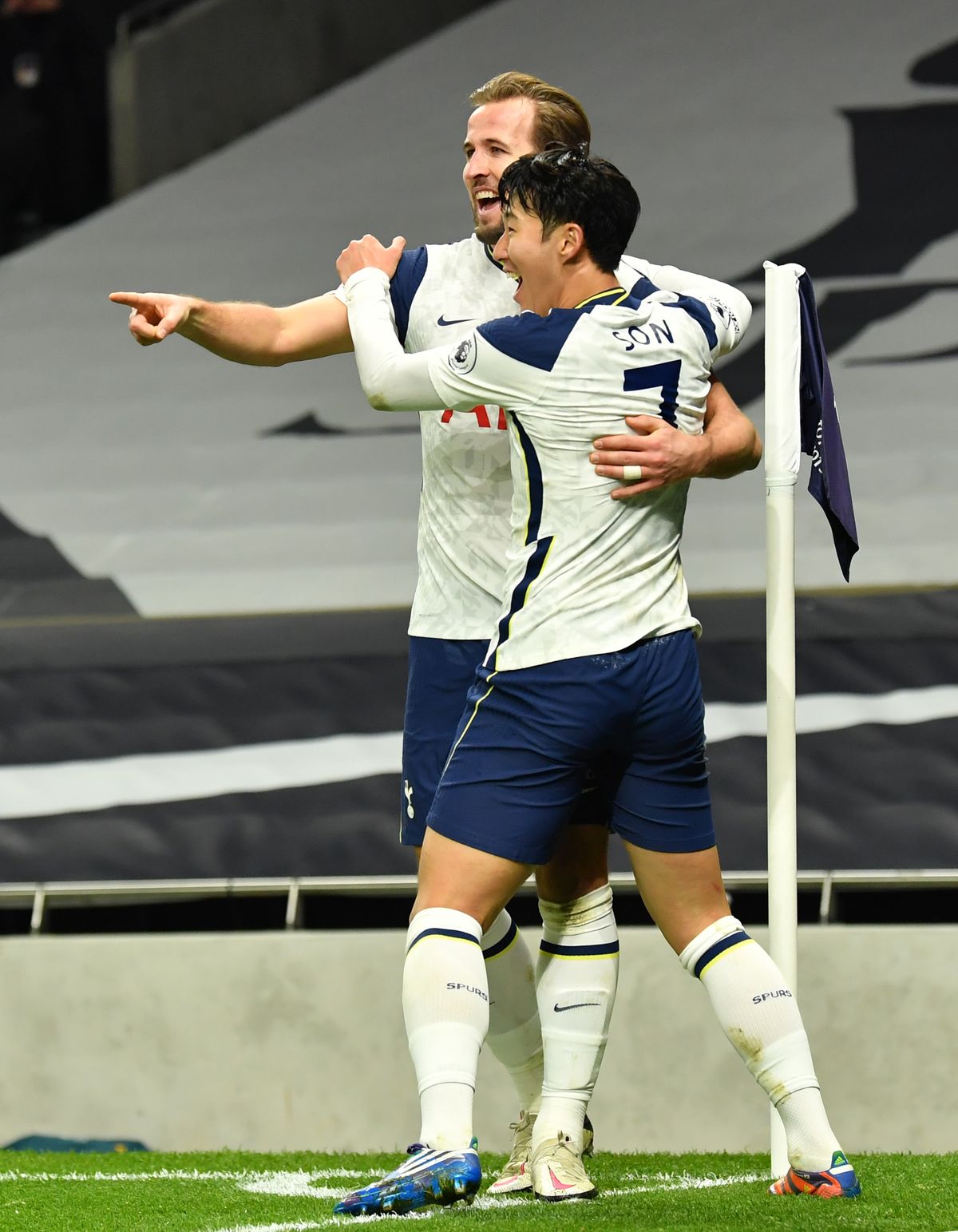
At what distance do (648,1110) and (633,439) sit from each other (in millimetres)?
2146

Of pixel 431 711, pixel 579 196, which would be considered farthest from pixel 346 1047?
pixel 579 196

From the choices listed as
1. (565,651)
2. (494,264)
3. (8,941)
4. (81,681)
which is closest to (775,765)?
(565,651)

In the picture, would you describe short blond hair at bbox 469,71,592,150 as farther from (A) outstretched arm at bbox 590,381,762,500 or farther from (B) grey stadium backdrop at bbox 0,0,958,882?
(B) grey stadium backdrop at bbox 0,0,958,882

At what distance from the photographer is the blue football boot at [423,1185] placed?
82.7 inches

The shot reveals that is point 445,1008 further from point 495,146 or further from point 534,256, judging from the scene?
point 495,146

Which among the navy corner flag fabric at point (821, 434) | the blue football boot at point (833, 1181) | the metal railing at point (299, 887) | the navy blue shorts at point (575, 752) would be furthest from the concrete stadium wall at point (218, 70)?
the blue football boot at point (833, 1181)

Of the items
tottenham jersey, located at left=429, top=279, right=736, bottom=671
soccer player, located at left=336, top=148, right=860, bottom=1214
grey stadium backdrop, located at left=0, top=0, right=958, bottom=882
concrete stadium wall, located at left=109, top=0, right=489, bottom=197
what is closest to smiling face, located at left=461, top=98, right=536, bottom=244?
soccer player, located at left=336, top=148, right=860, bottom=1214

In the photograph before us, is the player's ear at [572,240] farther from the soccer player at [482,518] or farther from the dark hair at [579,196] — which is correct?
the soccer player at [482,518]

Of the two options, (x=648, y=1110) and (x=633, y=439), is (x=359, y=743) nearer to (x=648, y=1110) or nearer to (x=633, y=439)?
(x=648, y=1110)

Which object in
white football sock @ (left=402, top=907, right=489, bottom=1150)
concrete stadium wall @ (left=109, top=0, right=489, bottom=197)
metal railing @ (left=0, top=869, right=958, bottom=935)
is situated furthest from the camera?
concrete stadium wall @ (left=109, top=0, right=489, bottom=197)

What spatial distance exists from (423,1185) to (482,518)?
1.08m

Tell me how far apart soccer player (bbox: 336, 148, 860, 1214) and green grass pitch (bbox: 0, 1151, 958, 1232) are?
0.45 feet

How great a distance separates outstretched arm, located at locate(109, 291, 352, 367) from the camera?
2516 mm

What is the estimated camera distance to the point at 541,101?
271cm
